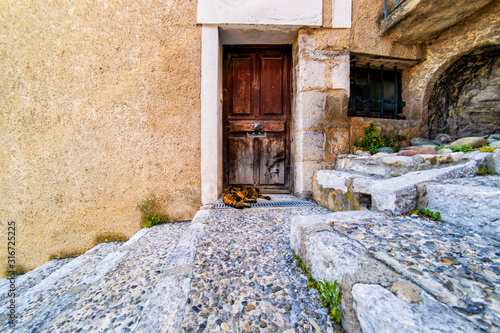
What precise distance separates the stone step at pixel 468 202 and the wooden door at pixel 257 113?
6.42 feet

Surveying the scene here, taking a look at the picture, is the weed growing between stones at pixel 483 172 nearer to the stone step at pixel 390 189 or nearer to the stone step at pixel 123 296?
the stone step at pixel 390 189

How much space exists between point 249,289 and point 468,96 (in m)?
3.96

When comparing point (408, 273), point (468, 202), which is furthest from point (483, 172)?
point (408, 273)

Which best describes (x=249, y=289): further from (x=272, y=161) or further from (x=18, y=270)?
(x=18, y=270)

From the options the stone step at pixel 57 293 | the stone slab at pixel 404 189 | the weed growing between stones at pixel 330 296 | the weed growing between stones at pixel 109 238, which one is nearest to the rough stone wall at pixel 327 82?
the stone slab at pixel 404 189

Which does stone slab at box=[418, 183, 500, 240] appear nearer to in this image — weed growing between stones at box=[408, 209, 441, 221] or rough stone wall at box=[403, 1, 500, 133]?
weed growing between stones at box=[408, 209, 441, 221]

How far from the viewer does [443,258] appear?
792 mm

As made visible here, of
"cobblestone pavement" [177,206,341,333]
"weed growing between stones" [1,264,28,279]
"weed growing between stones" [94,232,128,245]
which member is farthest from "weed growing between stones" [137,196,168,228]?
"weed growing between stones" [1,264,28,279]

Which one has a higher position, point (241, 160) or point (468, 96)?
point (468, 96)

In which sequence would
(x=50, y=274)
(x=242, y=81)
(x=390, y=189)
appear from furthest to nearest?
(x=242, y=81), (x=50, y=274), (x=390, y=189)

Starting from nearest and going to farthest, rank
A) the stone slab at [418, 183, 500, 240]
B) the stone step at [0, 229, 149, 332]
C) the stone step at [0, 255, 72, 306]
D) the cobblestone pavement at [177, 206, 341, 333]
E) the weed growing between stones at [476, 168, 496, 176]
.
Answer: the cobblestone pavement at [177, 206, 341, 333] → the stone slab at [418, 183, 500, 240] → the stone step at [0, 229, 149, 332] → the weed growing between stones at [476, 168, 496, 176] → the stone step at [0, 255, 72, 306]

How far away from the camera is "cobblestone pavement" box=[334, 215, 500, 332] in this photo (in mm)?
579

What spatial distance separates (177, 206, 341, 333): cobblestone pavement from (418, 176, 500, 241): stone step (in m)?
0.96

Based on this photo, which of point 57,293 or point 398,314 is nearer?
point 398,314
